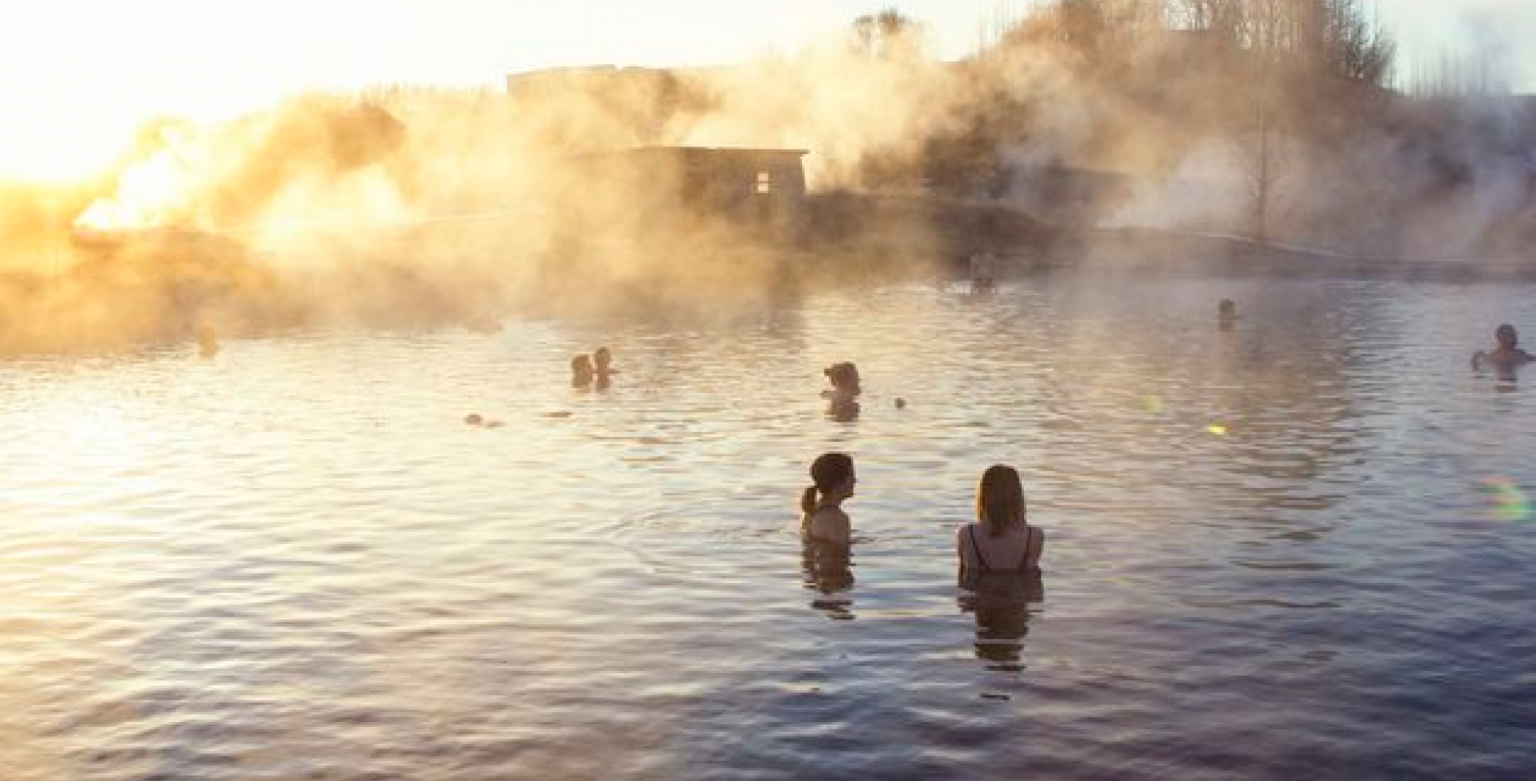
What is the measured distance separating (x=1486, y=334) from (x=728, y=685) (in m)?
31.6

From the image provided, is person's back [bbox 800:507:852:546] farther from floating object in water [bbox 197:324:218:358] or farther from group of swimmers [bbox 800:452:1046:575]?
floating object in water [bbox 197:324:218:358]

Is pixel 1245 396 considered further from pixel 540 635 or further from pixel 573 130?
pixel 573 130

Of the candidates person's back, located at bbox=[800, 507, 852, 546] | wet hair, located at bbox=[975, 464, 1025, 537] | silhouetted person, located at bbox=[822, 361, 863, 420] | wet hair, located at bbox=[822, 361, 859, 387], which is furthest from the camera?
silhouetted person, located at bbox=[822, 361, 863, 420]

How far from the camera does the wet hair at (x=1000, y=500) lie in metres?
12.8

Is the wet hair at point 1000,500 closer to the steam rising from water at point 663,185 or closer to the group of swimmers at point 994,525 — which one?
the group of swimmers at point 994,525

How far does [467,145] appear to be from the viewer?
83438 mm

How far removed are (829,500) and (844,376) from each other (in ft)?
29.6

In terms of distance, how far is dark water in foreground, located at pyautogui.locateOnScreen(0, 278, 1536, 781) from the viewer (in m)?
9.79

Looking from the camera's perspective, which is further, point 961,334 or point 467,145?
point 467,145

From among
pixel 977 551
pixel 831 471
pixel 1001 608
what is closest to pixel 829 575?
pixel 831 471

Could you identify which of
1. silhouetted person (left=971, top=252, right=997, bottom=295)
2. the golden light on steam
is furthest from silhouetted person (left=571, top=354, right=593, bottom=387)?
the golden light on steam

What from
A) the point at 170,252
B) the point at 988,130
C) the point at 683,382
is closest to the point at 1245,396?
the point at 683,382

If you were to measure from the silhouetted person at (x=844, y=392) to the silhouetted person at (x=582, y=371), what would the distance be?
5.59m

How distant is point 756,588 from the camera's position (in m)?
13.8
